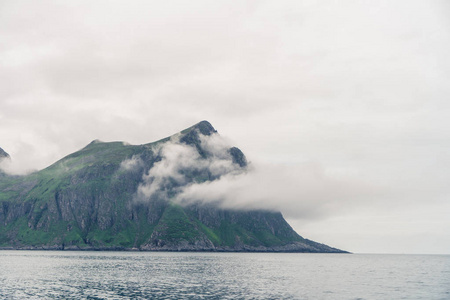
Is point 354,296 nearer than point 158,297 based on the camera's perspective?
No

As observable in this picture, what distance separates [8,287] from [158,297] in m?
40.6

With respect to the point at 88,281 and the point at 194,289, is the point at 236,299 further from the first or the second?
the point at 88,281

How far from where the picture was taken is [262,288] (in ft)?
341

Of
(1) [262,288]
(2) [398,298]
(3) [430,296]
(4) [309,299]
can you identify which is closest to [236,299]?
(4) [309,299]

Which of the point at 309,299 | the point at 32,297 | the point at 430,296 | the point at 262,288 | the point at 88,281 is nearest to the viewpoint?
the point at 32,297

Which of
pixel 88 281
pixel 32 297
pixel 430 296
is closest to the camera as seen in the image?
pixel 32 297

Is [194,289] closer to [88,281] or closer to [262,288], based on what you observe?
[262,288]

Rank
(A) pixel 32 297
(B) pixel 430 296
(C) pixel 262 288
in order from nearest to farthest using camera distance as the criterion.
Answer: (A) pixel 32 297 < (B) pixel 430 296 < (C) pixel 262 288

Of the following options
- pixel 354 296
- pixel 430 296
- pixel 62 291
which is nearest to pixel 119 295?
pixel 62 291

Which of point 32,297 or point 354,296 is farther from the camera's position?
point 354,296

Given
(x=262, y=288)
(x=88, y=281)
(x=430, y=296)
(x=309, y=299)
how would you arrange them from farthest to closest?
(x=88, y=281) → (x=262, y=288) → (x=430, y=296) → (x=309, y=299)

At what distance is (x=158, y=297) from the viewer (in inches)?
3287

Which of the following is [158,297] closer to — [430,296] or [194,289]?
[194,289]

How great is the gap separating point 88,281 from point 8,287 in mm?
22517
